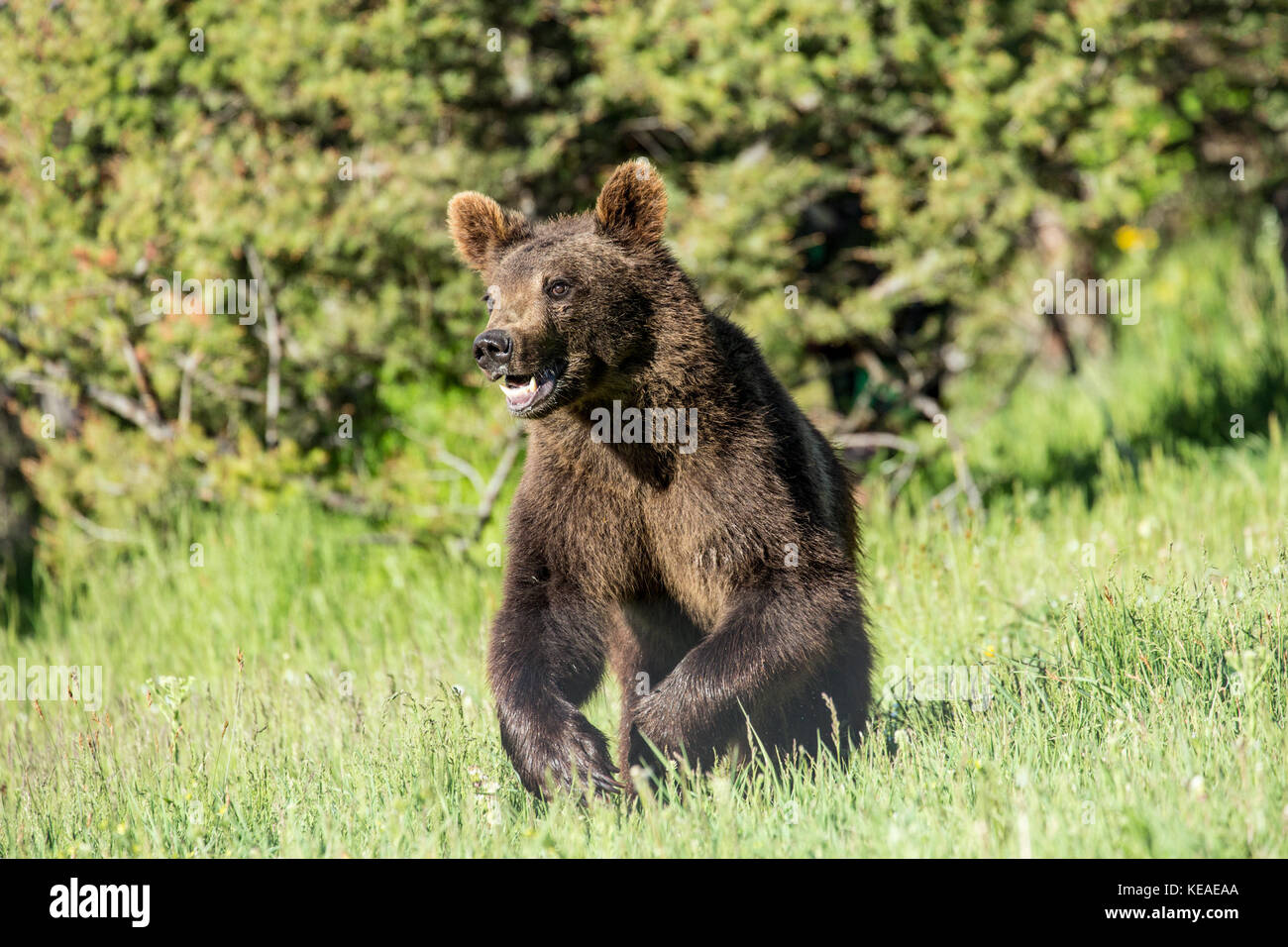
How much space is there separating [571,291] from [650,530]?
884 mm

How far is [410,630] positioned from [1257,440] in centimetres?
565

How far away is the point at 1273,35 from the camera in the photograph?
339 inches

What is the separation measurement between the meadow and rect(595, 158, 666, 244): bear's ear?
1.86 meters

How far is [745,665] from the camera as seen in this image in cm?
419

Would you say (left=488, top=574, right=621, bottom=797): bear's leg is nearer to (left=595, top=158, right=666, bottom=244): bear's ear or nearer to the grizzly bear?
the grizzly bear

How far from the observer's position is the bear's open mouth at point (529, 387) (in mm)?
4309

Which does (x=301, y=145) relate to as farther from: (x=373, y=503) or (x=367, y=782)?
(x=367, y=782)

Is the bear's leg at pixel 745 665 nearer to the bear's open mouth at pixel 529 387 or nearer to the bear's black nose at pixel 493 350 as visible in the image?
the bear's open mouth at pixel 529 387

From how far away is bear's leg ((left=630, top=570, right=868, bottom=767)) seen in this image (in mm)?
4199

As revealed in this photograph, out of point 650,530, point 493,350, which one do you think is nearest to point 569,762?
point 650,530

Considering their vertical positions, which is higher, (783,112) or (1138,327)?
(783,112)
